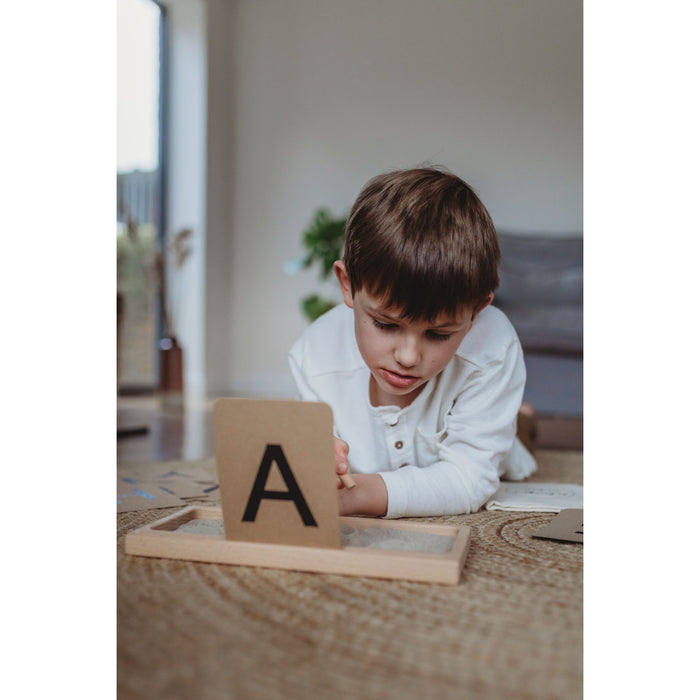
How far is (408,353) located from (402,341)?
0.02 m

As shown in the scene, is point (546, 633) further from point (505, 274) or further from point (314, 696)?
point (505, 274)

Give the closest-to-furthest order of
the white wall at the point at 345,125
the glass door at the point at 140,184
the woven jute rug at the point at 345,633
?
the woven jute rug at the point at 345,633, the white wall at the point at 345,125, the glass door at the point at 140,184

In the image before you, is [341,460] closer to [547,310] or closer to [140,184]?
[547,310]

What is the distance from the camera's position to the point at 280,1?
2891 mm

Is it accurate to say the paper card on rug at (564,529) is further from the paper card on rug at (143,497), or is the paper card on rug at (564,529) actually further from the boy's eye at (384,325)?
the paper card on rug at (143,497)

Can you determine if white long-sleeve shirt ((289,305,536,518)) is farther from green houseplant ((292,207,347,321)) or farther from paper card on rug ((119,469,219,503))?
green houseplant ((292,207,347,321))

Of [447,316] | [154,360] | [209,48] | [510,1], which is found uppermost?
[209,48]

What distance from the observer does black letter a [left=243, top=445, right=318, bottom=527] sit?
49cm

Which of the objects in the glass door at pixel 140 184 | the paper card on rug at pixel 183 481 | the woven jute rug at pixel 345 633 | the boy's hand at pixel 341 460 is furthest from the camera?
the glass door at pixel 140 184

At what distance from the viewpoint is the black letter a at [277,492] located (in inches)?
19.1

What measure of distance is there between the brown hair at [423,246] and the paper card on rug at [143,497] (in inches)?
13.4

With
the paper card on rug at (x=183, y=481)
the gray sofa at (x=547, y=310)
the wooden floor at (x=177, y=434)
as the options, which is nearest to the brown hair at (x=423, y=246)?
the paper card on rug at (x=183, y=481)
